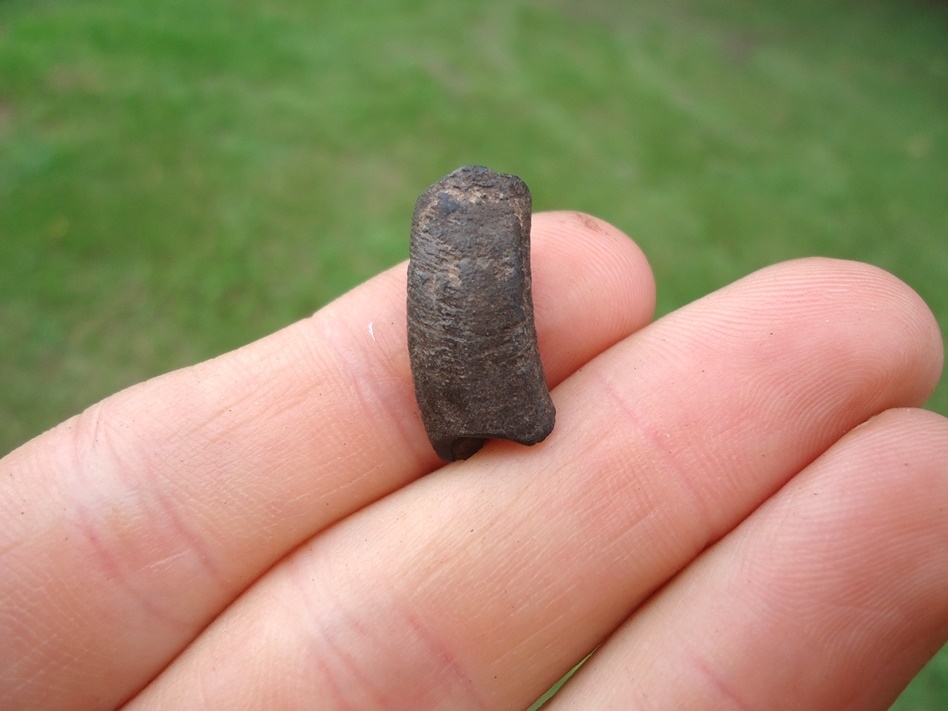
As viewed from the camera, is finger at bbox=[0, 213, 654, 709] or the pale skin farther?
finger at bbox=[0, 213, 654, 709]

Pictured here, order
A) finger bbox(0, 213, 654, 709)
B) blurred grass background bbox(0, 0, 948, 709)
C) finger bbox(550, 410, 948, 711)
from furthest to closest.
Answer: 1. blurred grass background bbox(0, 0, 948, 709)
2. finger bbox(0, 213, 654, 709)
3. finger bbox(550, 410, 948, 711)

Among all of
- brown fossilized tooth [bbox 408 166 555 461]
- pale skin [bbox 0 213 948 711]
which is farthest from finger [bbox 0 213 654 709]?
brown fossilized tooth [bbox 408 166 555 461]

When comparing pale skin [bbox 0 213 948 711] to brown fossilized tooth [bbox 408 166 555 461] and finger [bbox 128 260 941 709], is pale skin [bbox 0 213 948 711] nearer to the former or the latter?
finger [bbox 128 260 941 709]

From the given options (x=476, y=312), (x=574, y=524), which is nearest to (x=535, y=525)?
(x=574, y=524)

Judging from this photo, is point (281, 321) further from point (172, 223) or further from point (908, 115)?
point (908, 115)

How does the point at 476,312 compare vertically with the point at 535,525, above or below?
→ above

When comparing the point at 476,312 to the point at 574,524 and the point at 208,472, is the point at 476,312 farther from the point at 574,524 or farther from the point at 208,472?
the point at 208,472

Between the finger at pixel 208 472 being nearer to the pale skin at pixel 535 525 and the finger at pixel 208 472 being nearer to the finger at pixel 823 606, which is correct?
the pale skin at pixel 535 525
